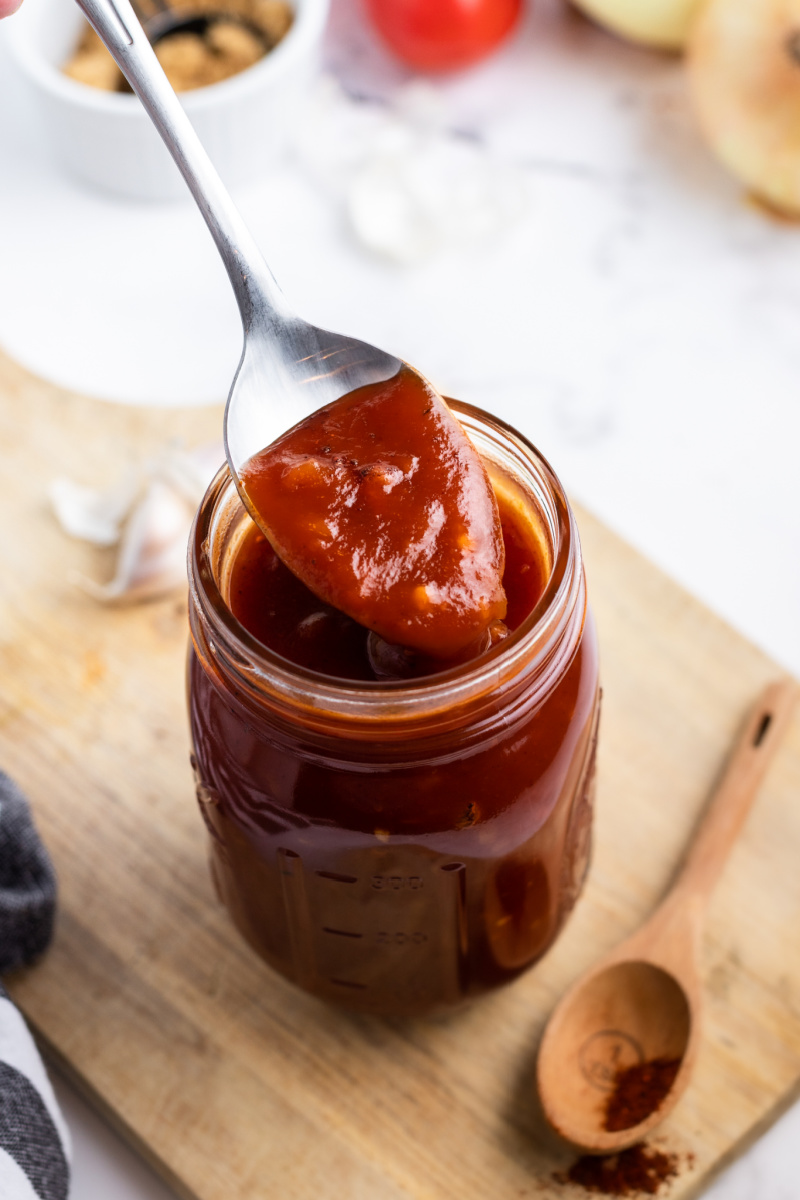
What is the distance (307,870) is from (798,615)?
109 centimetres

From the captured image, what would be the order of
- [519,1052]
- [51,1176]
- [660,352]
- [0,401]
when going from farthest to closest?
[660,352] → [0,401] → [519,1052] → [51,1176]

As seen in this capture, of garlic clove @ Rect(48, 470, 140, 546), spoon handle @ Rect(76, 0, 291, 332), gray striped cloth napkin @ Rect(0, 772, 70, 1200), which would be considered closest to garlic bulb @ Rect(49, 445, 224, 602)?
garlic clove @ Rect(48, 470, 140, 546)

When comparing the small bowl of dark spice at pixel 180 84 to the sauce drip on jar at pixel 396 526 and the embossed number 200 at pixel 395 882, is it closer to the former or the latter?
the sauce drip on jar at pixel 396 526

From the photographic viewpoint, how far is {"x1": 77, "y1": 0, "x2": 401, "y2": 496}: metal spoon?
1185 mm

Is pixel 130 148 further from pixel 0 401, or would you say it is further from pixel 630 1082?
pixel 630 1082

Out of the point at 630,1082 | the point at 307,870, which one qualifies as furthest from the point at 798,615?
the point at 307,870

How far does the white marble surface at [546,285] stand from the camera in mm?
2156

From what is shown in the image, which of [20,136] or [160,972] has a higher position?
Answer: [20,136]

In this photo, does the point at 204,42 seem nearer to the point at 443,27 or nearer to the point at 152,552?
the point at 443,27

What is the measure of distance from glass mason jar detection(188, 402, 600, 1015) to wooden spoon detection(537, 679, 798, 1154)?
0.43 ft

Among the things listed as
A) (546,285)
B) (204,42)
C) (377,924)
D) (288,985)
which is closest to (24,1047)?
(288,985)

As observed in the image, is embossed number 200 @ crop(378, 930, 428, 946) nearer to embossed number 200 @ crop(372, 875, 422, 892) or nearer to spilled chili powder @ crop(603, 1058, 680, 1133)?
embossed number 200 @ crop(372, 875, 422, 892)

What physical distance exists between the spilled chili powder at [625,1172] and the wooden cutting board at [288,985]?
2 cm

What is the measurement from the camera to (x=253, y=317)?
4.07 ft
